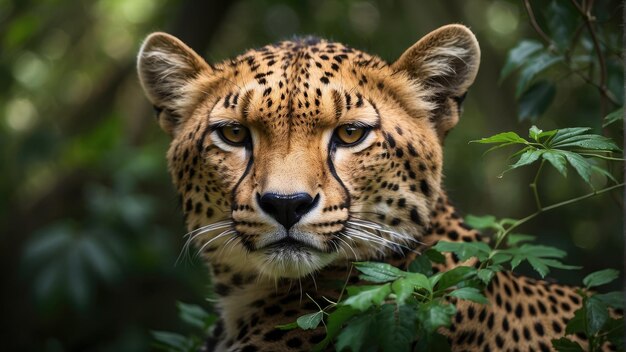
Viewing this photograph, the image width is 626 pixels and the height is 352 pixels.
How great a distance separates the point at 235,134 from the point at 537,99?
208 centimetres

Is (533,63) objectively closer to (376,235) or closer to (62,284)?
(376,235)

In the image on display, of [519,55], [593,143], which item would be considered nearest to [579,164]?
[593,143]

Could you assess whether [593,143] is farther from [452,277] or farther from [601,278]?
[452,277]

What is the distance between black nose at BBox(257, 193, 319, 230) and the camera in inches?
155

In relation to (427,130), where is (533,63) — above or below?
above

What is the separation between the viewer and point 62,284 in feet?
28.7

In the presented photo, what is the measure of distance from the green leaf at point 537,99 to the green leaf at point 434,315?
91.5 inches

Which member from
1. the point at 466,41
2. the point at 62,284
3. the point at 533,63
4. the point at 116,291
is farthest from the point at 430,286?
the point at 116,291

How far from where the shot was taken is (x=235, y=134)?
177 inches

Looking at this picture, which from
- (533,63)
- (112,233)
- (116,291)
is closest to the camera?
(533,63)

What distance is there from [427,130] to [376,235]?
74 centimetres

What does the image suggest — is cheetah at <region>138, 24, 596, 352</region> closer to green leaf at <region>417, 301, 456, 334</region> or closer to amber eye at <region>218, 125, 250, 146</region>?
amber eye at <region>218, 125, 250, 146</region>

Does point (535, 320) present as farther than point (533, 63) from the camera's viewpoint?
No

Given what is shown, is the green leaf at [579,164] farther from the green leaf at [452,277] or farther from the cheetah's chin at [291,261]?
the cheetah's chin at [291,261]
